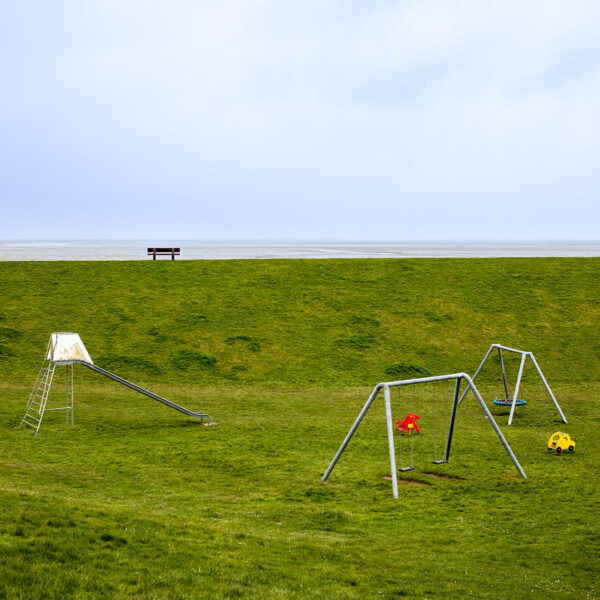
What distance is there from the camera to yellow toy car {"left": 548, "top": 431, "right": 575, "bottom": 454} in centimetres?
1912

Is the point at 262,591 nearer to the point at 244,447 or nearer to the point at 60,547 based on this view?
the point at 60,547

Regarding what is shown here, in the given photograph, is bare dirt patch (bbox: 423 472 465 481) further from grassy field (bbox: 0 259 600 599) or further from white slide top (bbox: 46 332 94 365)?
white slide top (bbox: 46 332 94 365)

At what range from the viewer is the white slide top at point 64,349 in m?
22.0

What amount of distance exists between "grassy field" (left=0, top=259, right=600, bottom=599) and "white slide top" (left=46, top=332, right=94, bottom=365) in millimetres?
2324

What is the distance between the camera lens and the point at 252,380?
30359mm

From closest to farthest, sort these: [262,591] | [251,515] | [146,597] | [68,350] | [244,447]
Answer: [146,597]
[262,591]
[251,515]
[244,447]
[68,350]

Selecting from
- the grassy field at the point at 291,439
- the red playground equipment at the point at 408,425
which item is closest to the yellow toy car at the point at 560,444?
the grassy field at the point at 291,439

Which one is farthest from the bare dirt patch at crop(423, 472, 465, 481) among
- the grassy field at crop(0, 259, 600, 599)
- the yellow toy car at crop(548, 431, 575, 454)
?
the yellow toy car at crop(548, 431, 575, 454)

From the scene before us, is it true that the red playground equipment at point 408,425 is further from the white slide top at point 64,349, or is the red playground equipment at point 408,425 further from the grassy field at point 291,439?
the white slide top at point 64,349

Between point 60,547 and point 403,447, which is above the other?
point 60,547

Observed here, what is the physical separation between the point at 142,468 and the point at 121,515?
5.51 meters

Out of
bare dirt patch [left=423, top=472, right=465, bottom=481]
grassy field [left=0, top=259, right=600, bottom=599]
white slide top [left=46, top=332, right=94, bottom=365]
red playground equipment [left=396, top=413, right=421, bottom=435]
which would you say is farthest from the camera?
white slide top [left=46, top=332, right=94, bottom=365]

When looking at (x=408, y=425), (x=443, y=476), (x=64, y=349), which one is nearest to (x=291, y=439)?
(x=408, y=425)

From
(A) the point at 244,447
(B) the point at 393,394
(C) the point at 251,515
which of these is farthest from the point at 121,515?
(B) the point at 393,394
